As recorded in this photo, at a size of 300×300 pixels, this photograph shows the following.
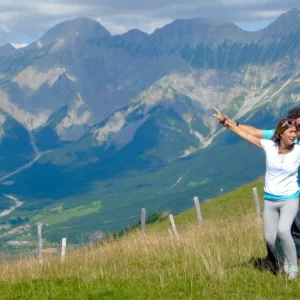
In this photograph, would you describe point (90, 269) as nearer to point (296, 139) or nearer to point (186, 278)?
point (186, 278)

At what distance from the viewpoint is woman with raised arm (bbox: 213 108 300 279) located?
10.1 meters

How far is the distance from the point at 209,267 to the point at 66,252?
686 cm

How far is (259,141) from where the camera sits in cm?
1062

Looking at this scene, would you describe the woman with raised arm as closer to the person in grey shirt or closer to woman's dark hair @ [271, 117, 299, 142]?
woman's dark hair @ [271, 117, 299, 142]

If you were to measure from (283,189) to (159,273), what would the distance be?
96.0 inches

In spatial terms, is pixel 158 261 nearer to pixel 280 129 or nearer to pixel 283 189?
pixel 283 189

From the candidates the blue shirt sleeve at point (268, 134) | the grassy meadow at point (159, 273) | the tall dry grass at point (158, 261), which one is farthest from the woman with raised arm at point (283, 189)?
the tall dry grass at point (158, 261)

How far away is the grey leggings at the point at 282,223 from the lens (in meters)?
10.1

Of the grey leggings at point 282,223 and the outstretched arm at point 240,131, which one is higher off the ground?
the outstretched arm at point 240,131

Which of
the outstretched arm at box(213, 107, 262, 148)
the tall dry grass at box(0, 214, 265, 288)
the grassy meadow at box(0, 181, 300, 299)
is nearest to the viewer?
the grassy meadow at box(0, 181, 300, 299)

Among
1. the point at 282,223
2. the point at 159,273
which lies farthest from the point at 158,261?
the point at 282,223

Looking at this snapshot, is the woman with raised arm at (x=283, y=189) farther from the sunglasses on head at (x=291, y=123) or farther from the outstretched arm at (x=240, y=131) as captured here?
the outstretched arm at (x=240, y=131)

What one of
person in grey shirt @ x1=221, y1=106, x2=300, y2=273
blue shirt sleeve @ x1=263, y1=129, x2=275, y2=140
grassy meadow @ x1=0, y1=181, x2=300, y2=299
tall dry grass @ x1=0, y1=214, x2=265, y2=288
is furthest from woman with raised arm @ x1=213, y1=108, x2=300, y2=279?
tall dry grass @ x1=0, y1=214, x2=265, y2=288

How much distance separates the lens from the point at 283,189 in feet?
33.4
